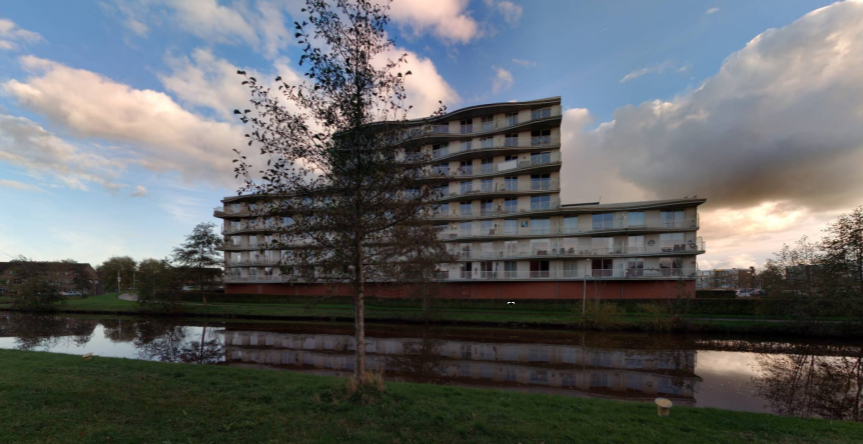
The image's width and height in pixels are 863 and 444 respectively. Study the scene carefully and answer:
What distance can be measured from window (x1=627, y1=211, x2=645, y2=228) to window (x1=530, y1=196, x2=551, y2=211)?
8.57 metres

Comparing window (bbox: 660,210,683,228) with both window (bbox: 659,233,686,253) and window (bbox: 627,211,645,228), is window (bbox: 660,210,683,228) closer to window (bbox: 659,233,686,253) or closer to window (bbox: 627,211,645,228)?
window (bbox: 659,233,686,253)

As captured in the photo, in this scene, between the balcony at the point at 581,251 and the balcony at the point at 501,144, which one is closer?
the balcony at the point at 581,251

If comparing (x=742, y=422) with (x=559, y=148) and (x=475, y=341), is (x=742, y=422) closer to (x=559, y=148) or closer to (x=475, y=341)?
(x=475, y=341)

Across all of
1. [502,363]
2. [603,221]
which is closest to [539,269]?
[603,221]

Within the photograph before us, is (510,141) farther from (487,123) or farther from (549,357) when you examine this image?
(549,357)

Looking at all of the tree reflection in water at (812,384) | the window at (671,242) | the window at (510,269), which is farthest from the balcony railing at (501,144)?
the tree reflection in water at (812,384)

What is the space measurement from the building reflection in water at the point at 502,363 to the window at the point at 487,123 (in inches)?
1207

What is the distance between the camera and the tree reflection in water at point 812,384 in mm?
9781

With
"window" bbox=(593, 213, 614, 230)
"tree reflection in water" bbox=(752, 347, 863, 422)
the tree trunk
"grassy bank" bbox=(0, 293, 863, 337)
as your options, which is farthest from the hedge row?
"window" bbox=(593, 213, 614, 230)

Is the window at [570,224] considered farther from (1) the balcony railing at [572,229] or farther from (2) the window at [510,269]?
(2) the window at [510,269]

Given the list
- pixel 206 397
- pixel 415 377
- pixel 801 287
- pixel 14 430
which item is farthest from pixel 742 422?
pixel 801 287

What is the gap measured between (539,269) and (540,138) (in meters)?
15.9

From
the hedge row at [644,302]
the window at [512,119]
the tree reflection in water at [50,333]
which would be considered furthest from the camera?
the window at [512,119]

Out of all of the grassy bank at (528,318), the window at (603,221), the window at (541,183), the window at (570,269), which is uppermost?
the window at (541,183)
